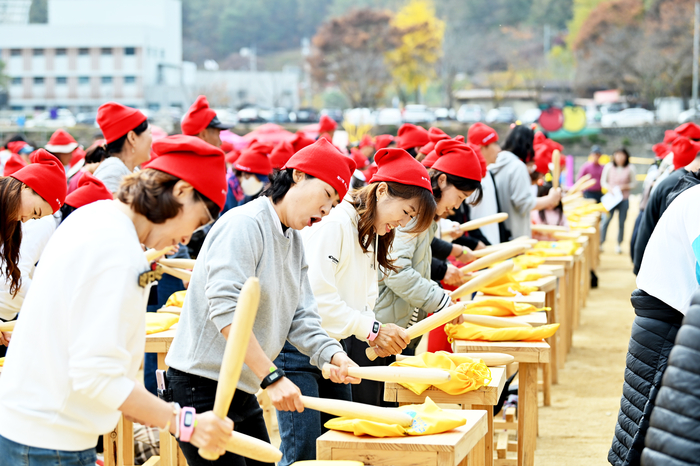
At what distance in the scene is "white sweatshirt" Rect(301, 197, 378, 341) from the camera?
118 inches

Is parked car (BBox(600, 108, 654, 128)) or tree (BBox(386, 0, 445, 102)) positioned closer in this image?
parked car (BBox(600, 108, 654, 128))

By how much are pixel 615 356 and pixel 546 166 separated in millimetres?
2472

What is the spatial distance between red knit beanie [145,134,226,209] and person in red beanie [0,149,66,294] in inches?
65.8

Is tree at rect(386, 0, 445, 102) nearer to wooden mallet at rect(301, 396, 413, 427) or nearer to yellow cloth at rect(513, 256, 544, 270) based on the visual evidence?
yellow cloth at rect(513, 256, 544, 270)

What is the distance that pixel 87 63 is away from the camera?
63562 millimetres

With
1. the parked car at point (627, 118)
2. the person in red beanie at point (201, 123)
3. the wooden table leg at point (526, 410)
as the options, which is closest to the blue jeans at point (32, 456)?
the wooden table leg at point (526, 410)

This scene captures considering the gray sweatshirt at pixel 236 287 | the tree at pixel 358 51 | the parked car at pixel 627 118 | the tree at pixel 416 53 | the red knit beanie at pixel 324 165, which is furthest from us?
the tree at pixel 416 53

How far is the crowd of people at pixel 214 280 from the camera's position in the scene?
1778 millimetres

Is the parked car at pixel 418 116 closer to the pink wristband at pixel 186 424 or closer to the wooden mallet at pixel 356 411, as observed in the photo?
the wooden mallet at pixel 356 411

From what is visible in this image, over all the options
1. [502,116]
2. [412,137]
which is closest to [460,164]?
[412,137]

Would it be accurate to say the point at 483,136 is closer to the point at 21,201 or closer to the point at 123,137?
the point at 123,137

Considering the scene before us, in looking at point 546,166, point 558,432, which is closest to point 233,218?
point 558,432

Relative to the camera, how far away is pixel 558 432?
528 cm

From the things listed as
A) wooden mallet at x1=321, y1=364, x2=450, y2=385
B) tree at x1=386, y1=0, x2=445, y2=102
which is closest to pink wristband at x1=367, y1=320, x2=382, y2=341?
wooden mallet at x1=321, y1=364, x2=450, y2=385
